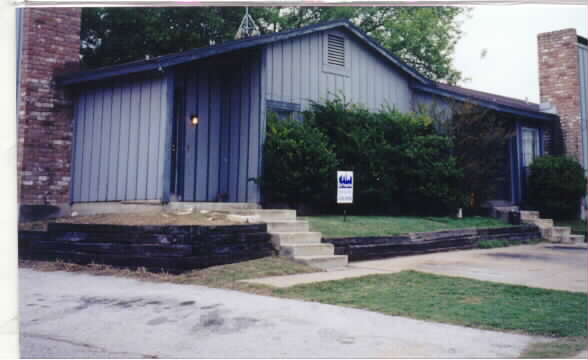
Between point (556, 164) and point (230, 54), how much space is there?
30.6 ft

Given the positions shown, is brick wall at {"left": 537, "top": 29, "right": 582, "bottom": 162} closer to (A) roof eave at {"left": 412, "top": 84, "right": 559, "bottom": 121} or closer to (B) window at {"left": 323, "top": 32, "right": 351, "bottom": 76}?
(A) roof eave at {"left": 412, "top": 84, "right": 559, "bottom": 121}

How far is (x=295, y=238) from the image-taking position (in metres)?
7.86

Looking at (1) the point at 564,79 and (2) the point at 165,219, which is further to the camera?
(1) the point at 564,79

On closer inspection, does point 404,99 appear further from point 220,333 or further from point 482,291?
point 220,333

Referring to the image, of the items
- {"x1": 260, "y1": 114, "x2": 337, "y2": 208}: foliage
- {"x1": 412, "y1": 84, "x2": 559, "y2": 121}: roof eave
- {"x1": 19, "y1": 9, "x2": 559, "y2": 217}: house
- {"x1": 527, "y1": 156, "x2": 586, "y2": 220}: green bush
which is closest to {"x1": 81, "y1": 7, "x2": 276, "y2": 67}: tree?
{"x1": 19, "y1": 9, "x2": 559, "y2": 217}: house

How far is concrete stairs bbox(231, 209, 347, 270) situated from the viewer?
24.3 ft

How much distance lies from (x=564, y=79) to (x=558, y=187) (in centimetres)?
355

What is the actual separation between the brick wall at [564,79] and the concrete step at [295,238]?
1055 cm

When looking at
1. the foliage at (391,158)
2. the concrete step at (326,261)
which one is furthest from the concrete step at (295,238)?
the foliage at (391,158)

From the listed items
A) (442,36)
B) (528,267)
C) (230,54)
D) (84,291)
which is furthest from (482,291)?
(442,36)

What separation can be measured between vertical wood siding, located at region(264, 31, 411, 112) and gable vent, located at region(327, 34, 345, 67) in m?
0.16

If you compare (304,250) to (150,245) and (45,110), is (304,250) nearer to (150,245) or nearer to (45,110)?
(150,245)

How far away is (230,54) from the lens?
10484mm

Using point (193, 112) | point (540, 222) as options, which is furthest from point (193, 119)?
point (540, 222)
